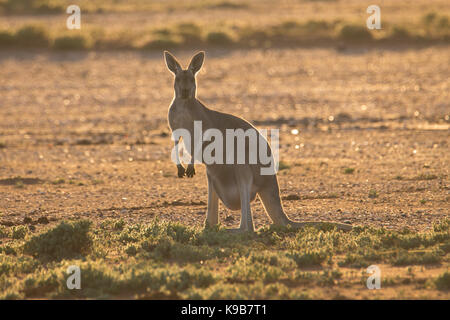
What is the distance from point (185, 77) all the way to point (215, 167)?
3.39 ft

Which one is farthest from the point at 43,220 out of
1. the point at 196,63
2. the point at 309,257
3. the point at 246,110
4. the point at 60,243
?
the point at 246,110

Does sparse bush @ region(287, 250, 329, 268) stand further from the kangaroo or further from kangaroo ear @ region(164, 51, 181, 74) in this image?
kangaroo ear @ region(164, 51, 181, 74)

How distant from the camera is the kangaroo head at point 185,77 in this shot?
8.39m

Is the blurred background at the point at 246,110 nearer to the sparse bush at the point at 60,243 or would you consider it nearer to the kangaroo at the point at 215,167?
the kangaroo at the point at 215,167

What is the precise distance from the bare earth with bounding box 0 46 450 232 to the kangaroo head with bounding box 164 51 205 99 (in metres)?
2.09

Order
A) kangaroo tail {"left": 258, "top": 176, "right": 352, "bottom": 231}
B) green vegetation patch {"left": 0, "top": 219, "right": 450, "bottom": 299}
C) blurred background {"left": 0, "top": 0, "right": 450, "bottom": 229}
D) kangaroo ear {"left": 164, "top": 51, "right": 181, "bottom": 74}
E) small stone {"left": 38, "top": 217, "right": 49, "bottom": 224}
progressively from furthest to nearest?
blurred background {"left": 0, "top": 0, "right": 450, "bottom": 229}
small stone {"left": 38, "top": 217, "right": 49, "bottom": 224}
kangaroo tail {"left": 258, "top": 176, "right": 352, "bottom": 231}
kangaroo ear {"left": 164, "top": 51, "right": 181, "bottom": 74}
green vegetation patch {"left": 0, "top": 219, "right": 450, "bottom": 299}

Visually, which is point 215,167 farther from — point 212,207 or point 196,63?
point 196,63

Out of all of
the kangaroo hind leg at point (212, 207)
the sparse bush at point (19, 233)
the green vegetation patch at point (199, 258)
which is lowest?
the green vegetation patch at point (199, 258)

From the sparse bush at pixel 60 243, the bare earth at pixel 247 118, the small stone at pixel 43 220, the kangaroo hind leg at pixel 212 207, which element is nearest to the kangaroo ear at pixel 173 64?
the kangaroo hind leg at pixel 212 207

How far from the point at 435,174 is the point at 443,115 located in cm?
651

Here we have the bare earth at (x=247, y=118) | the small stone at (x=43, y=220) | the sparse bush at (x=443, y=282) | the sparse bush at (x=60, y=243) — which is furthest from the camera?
the bare earth at (x=247, y=118)

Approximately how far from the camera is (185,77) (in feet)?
27.8

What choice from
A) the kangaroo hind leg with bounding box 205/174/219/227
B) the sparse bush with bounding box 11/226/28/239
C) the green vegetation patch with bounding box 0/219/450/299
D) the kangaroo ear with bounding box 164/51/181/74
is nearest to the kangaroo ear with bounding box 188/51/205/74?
the kangaroo ear with bounding box 164/51/181/74

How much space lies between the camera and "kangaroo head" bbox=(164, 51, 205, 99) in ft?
27.5
